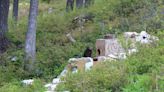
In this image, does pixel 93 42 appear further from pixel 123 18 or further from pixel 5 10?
pixel 5 10

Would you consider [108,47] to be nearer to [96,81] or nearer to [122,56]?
[122,56]

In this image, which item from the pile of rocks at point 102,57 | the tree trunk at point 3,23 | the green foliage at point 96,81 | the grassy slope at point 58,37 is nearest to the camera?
the green foliage at point 96,81

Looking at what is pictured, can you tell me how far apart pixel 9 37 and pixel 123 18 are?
4.50m

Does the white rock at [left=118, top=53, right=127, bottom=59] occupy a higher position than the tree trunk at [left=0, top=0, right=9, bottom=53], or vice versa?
the tree trunk at [left=0, top=0, right=9, bottom=53]

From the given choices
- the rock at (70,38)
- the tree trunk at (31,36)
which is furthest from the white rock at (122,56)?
the rock at (70,38)

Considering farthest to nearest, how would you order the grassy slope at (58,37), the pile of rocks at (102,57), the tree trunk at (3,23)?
the tree trunk at (3,23) < the grassy slope at (58,37) < the pile of rocks at (102,57)

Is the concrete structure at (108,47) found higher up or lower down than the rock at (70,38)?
lower down

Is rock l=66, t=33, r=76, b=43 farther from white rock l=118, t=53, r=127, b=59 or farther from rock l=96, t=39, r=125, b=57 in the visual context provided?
white rock l=118, t=53, r=127, b=59

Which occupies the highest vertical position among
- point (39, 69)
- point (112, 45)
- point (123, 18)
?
point (123, 18)

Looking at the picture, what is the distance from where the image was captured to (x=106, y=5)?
15672 mm

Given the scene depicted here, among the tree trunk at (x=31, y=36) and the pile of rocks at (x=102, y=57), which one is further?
the tree trunk at (x=31, y=36)

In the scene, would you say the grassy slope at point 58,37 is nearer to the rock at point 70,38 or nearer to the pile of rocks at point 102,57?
the rock at point 70,38

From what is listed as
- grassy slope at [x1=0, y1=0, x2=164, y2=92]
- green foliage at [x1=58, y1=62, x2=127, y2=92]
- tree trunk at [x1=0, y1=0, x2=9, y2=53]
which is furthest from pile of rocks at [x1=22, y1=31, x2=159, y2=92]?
tree trunk at [x1=0, y1=0, x2=9, y2=53]

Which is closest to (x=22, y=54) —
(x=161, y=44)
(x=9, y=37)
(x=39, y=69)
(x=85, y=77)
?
(x=39, y=69)
